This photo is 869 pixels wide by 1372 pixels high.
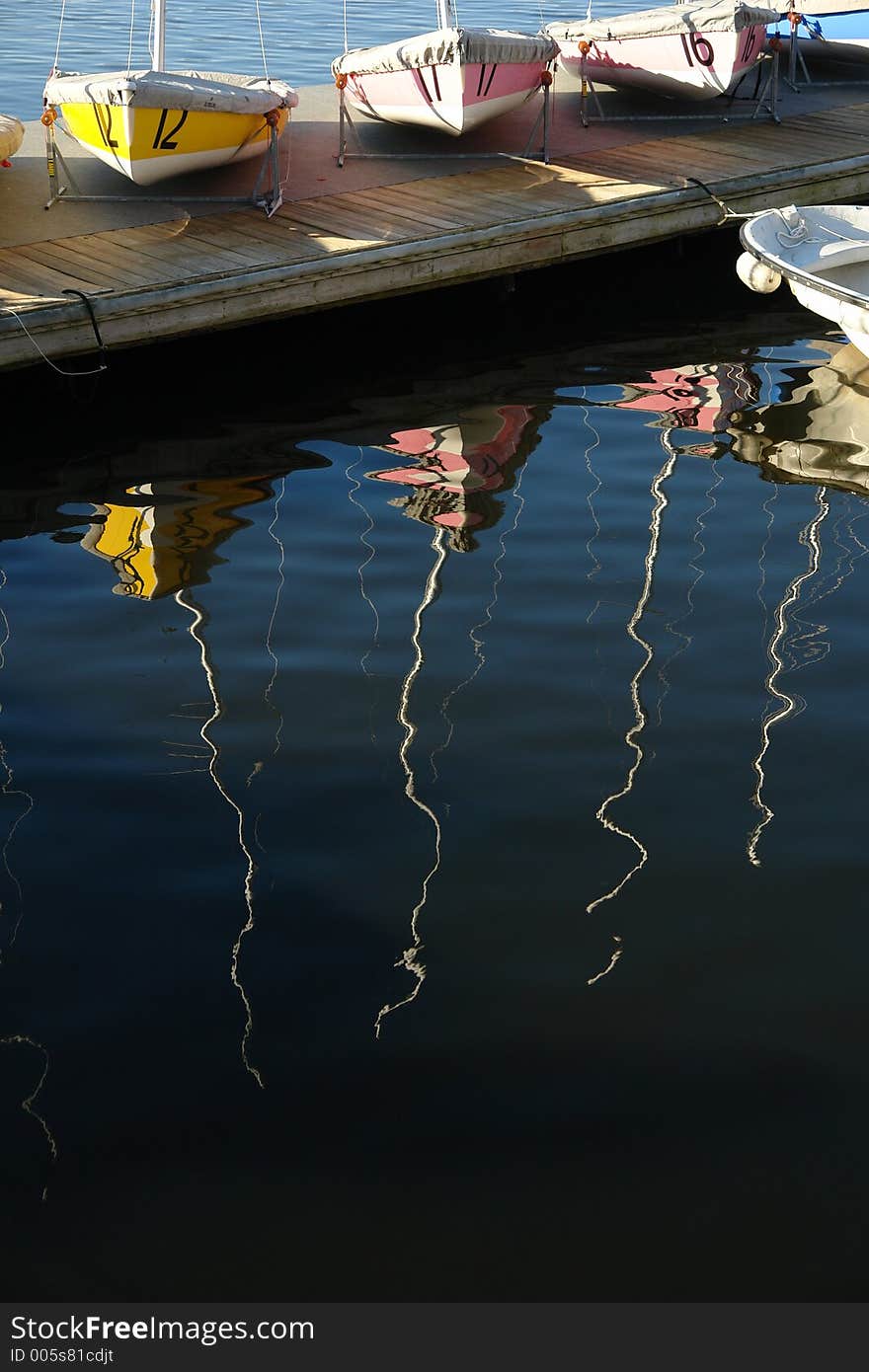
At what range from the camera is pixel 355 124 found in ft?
44.6

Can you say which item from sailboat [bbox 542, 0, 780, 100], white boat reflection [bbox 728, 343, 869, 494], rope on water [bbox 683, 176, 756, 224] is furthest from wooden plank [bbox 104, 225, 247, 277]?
sailboat [bbox 542, 0, 780, 100]

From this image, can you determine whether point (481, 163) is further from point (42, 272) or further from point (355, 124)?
point (42, 272)

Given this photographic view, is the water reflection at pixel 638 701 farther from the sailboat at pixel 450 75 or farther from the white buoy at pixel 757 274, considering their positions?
the sailboat at pixel 450 75

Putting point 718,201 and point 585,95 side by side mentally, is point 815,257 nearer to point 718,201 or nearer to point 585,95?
point 718,201

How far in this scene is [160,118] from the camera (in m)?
10.7

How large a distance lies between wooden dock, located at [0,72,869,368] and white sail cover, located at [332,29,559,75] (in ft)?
2.49

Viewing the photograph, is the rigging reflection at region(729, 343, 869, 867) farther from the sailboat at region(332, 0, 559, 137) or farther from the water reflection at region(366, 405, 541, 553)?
the sailboat at region(332, 0, 559, 137)

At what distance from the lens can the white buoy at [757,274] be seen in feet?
34.7

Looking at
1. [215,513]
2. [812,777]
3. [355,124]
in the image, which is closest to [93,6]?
[355,124]

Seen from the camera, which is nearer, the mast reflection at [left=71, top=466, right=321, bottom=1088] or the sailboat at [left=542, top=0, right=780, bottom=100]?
the mast reflection at [left=71, top=466, right=321, bottom=1088]

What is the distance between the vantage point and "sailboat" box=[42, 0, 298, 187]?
1056 centimetres

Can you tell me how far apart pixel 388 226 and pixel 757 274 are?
265 cm
